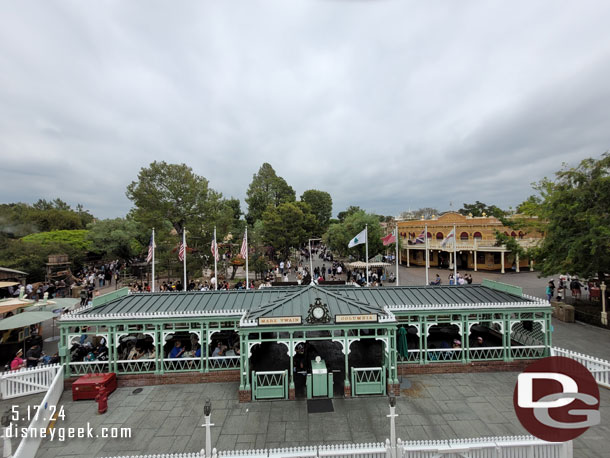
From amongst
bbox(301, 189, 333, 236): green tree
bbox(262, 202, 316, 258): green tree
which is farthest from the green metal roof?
bbox(301, 189, 333, 236): green tree

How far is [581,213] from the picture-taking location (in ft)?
59.5

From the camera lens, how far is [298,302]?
1252 centimetres

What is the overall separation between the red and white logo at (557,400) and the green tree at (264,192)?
178ft

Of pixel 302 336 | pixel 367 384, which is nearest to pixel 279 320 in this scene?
pixel 302 336

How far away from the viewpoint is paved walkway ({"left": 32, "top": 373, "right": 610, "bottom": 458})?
8.74 m

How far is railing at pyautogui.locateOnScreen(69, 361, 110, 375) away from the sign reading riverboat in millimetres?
Answer: 10329

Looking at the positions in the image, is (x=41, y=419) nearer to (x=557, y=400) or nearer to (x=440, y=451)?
(x=440, y=451)

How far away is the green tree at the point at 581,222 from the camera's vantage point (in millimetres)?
17438

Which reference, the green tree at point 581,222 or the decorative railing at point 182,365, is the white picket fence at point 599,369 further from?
the decorative railing at point 182,365

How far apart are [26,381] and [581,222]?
102 feet

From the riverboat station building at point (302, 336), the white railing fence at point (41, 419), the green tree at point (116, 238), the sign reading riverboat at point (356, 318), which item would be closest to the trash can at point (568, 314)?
the riverboat station building at point (302, 336)

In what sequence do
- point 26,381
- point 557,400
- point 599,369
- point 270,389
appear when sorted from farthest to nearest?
point 26,381
point 599,369
point 270,389
point 557,400

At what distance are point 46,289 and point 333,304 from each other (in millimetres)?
27433

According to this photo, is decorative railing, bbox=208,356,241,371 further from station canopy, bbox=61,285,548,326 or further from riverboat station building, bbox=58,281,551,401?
station canopy, bbox=61,285,548,326
